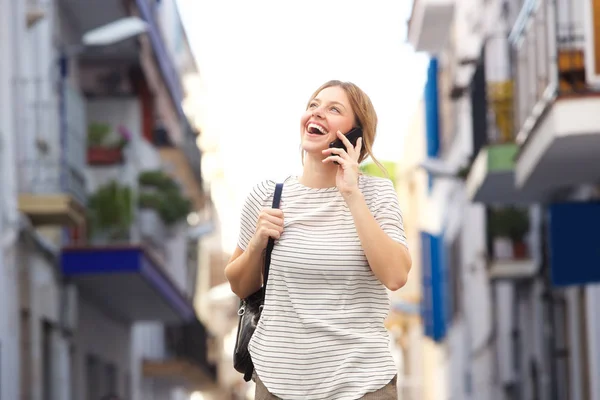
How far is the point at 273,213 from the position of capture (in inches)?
265

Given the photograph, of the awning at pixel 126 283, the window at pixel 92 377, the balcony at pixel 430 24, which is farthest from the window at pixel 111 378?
the balcony at pixel 430 24

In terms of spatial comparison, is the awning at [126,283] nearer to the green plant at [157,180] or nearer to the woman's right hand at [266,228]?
the green plant at [157,180]

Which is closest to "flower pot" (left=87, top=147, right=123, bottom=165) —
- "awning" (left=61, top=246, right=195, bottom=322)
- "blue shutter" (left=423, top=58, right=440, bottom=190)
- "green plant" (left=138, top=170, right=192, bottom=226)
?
"awning" (left=61, top=246, right=195, bottom=322)

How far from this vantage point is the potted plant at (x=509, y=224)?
88.6 feet

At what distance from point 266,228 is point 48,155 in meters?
16.7

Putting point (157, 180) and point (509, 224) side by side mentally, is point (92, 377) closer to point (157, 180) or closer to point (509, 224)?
point (157, 180)

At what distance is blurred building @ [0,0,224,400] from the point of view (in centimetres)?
2114

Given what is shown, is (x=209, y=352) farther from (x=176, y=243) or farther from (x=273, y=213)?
(x=273, y=213)

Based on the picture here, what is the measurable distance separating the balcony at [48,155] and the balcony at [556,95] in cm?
541

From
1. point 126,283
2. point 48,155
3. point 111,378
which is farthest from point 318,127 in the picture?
point 111,378

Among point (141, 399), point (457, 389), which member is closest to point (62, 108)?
point (141, 399)

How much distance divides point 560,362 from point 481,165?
152 inches

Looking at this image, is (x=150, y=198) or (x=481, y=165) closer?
(x=481, y=165)

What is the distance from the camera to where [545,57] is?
62.0 ft
